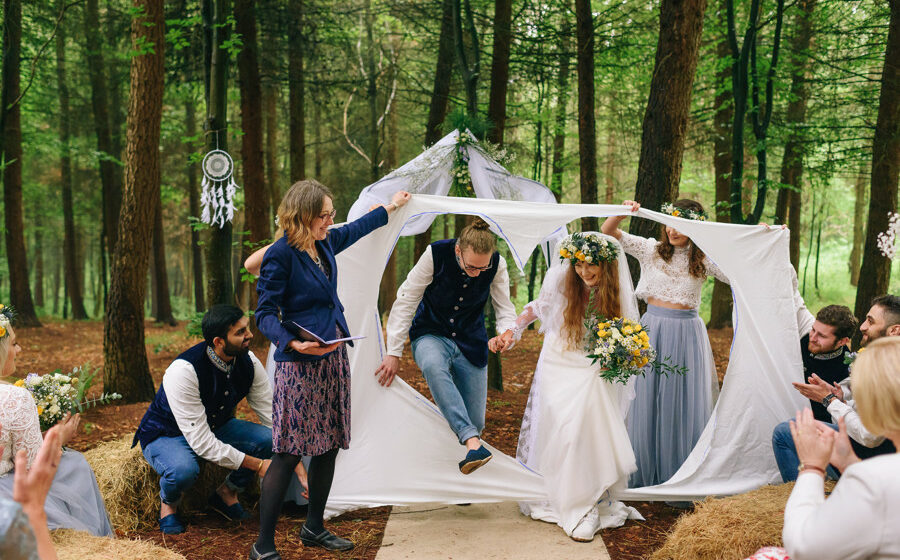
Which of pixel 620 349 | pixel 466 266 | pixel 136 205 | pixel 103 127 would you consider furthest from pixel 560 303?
pixel 103 127

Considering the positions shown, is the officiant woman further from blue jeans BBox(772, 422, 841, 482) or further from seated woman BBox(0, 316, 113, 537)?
blue jeans BBox(772, 422, 841, 482)

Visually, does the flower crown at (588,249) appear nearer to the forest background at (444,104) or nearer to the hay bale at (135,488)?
the forest background at (444,104)

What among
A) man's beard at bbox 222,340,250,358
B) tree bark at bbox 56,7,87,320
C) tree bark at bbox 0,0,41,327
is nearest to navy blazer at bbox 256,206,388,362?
A: man's beard at bbox 222,340,250,358

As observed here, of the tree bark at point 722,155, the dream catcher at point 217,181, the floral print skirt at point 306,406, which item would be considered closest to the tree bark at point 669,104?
the floral print skirt at point 306,406

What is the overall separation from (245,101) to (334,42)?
2.35m

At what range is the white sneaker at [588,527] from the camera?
13.0 ft

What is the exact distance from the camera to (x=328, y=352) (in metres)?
3.52

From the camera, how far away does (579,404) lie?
416 centimetres

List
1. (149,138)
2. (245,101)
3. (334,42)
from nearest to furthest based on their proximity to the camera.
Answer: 1. (149,138)
2. (245,101)
3. (334,42)

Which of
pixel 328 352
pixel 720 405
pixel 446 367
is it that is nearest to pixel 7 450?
pixel 328 352

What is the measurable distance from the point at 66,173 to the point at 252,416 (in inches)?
474

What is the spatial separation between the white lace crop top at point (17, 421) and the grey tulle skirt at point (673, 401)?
3.77 meters

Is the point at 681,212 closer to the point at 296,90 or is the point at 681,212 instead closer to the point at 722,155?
the point at 722,155

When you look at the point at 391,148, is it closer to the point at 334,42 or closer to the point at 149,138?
the point at 334,42
